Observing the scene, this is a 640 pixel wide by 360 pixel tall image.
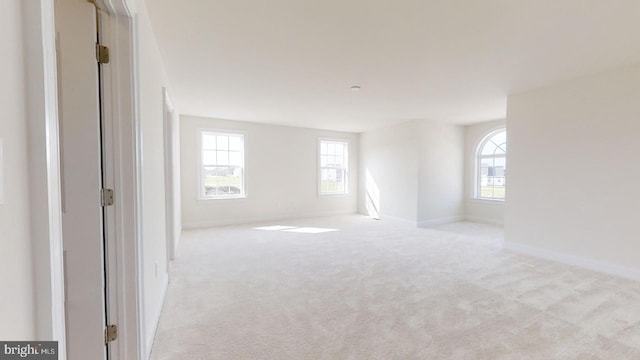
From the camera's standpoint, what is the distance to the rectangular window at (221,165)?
19.5 ft

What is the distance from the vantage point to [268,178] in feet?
21.9

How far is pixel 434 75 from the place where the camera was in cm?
338

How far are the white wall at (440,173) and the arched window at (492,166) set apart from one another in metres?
0.38

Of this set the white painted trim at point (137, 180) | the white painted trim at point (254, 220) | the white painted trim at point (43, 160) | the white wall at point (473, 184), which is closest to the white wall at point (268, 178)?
the white painted trim at point (254, 220)

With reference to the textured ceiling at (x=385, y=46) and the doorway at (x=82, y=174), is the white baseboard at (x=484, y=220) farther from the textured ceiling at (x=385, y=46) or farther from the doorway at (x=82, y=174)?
the doorway at (x=82, y=174)

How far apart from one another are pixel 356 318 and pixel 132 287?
1.58 meters

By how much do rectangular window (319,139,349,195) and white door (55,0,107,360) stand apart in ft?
19.8

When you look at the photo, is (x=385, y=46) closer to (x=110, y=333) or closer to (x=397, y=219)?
(x=110, y=333)

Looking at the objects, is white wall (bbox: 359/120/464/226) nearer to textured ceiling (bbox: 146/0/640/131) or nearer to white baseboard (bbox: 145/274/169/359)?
textured ceiling (bbox: 146/0/640/131)

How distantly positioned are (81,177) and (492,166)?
23.4 feet

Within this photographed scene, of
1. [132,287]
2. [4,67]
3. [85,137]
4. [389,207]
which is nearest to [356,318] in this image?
[132,287]

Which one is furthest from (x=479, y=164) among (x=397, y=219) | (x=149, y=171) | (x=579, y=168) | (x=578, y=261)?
(x=149, y=171)

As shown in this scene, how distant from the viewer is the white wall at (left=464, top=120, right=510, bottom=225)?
619 centimetres

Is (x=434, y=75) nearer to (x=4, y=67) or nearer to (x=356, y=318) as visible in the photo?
(x=356, y=318)
